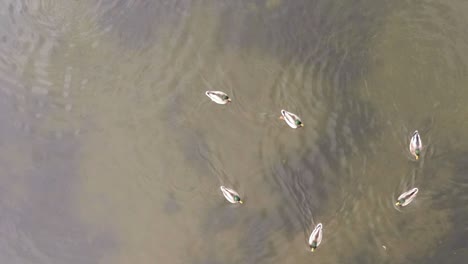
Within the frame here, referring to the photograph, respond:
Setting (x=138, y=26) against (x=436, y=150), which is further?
(x=138, y=26)

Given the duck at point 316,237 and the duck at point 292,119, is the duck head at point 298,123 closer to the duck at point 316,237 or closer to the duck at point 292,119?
the duck at point 292,119

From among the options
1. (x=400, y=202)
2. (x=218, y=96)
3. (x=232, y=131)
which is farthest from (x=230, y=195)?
(x=400, y=202)

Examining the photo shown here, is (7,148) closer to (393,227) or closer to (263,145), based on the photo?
(263,145)

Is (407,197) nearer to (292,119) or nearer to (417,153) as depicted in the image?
(417,153)

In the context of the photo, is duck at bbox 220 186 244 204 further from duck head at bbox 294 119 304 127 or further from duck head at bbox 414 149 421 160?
duck head at bbox 414 149 421 160

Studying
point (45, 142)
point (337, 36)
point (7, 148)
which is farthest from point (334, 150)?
point (7, 148)

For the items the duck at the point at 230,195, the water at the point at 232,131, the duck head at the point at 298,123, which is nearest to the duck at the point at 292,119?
the duck head at the point at 298,123
